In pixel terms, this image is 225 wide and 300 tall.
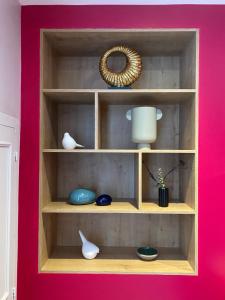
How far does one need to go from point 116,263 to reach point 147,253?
0.22m

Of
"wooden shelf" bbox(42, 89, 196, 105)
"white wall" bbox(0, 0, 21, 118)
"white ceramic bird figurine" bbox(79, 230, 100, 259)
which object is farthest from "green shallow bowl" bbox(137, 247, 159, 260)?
"white wall" bbox(0, 0, 21, 118)

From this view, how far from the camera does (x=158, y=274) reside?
5.56 ft

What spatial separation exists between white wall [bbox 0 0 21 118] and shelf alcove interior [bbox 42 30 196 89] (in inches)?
6.7

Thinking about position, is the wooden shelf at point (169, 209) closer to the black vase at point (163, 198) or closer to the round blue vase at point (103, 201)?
the black vase at point (163, 198)

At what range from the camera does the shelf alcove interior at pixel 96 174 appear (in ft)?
6.79

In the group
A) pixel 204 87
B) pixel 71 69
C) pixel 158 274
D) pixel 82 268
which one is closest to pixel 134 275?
pixel 158 274

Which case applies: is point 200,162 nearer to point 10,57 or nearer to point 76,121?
point 76,121

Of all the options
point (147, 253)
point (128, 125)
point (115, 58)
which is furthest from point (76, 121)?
point (147, 253)

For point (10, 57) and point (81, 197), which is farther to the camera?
point (81, 197)

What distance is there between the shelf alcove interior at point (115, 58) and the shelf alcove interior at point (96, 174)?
0.53 meters

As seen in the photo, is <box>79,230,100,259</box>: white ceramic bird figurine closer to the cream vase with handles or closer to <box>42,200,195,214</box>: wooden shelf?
<box>42,200,195,214</box>: wooden shelf

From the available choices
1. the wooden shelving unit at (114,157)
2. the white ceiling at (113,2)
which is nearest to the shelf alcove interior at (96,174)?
the wooden shelving unit at (114,157)

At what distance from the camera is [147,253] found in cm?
185

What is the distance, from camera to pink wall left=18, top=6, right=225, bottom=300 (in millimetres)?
1688
